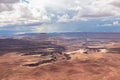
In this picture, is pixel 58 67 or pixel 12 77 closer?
pixel 12 77

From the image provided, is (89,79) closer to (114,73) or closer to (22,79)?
(114,73)

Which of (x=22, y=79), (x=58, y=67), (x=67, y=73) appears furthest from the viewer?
(x=58, y=67)

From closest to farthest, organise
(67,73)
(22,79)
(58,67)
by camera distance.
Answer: (22,79) < (67,73) < (58,67)

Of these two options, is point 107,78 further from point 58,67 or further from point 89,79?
point 58,67

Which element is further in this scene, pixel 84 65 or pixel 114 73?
pixel 84 65

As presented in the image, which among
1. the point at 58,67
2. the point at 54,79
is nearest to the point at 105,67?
the point at 58,67

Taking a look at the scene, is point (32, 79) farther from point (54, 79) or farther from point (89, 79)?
point (89, 79)

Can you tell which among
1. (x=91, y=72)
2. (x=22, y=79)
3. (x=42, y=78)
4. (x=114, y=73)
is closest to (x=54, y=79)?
(x=42, y=78)

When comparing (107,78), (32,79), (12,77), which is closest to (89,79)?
(107,78)
